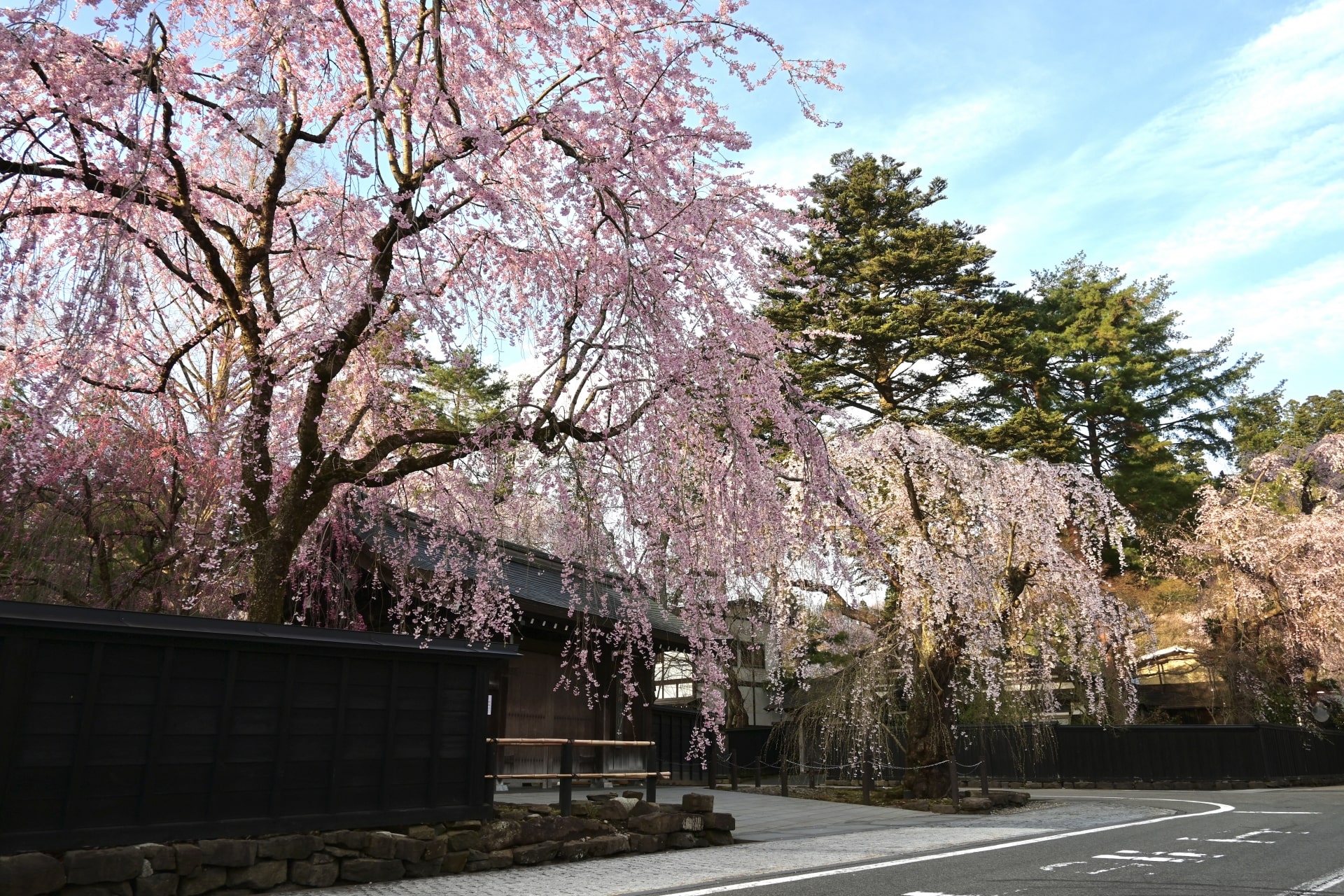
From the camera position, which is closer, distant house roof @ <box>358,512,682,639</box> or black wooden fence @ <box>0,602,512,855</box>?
black wooden fence @ <box>0,602,512,855</box>

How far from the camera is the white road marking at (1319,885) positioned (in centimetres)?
609

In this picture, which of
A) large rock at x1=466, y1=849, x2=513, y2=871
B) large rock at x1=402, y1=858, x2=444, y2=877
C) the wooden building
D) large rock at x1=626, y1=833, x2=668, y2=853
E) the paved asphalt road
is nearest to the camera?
the paved asphalt road

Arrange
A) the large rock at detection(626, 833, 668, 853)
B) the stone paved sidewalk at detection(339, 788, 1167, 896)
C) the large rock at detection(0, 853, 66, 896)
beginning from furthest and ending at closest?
the large rock at detection(626, 833, 668, 853) < the stone paved sidewalk at detection(339, 788, 1167, 896) < the large rock at detection(0, 853, 66, 896)

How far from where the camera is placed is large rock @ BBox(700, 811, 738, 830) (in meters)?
10.6

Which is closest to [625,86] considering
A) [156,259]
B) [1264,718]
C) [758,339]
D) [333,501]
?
[758,339]

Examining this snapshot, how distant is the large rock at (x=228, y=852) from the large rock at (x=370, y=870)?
818 millimetres

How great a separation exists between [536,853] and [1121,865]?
5577 millimetres

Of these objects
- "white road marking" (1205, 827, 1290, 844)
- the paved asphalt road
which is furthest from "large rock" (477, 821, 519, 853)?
"white road marking" (1205, 827, 1290, 844)

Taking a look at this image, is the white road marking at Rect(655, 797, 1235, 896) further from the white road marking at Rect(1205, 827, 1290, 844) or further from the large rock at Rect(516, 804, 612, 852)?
the large rock at Rect(516, 804, 612, 852)

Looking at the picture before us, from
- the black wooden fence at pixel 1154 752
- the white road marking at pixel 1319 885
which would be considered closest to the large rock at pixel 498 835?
the white road marking at pixel 1319 885

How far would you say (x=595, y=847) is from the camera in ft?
30.8

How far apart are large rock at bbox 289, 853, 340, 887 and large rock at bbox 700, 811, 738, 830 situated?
4.63 metres

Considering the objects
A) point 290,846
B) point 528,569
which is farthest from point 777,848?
point 528,569

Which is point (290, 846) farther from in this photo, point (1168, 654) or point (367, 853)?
point (1168, 654)
